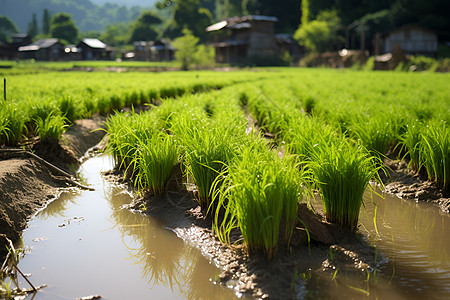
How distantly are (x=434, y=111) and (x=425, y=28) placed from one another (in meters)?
36.3

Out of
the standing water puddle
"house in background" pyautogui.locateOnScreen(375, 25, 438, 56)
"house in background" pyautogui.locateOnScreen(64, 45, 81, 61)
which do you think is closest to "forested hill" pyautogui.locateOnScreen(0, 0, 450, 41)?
"house in background" pyautogui.locateOnScreen(375, 25, 438, 56)

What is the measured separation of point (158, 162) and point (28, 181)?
5.23 ft

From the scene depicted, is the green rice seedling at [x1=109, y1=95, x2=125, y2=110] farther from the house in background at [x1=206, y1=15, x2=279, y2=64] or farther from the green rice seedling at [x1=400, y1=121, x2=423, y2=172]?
the house in background at [x1=206, y1=15, x2=279, y2=64]

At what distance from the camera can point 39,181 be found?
15.5 feet

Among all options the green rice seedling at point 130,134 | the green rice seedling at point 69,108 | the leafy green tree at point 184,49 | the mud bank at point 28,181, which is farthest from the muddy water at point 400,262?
the leafy green tree at point 184,49

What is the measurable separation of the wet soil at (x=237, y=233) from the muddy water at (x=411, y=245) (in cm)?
15

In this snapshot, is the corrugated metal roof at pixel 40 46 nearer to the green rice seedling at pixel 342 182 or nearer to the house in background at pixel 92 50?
the house in background at pixel 92 50

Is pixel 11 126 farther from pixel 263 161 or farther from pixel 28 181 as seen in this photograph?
pixel 263 161

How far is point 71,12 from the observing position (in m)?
158

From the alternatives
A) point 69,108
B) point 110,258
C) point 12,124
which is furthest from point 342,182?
point 69,108

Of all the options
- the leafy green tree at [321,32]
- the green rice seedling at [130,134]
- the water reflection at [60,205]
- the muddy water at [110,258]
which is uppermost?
the leafy green tree at [321,32]

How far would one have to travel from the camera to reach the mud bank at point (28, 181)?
369 cm

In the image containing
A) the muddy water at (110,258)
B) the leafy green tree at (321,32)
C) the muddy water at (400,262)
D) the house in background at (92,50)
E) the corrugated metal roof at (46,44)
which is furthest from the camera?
the house in background at (92,50)

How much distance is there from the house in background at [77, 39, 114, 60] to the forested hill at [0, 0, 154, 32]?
9298 cm
